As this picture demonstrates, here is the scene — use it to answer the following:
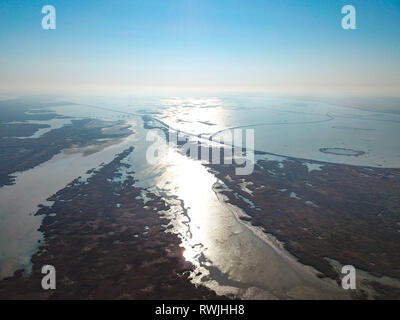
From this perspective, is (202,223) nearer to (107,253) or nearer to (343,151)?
(107,253)

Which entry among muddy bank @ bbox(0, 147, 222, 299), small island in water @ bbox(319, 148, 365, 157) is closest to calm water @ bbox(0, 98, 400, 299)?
muddy bank @ bbox(0, 147, 222, 299)

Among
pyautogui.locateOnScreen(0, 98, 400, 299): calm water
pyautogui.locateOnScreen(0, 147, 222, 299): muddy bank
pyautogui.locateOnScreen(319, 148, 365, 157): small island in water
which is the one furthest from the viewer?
pyautogui.locateOnScreen(319, 148, 365, 157): small island in water

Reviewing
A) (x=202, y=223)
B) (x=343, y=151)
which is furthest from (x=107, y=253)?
(x=343, y=151)

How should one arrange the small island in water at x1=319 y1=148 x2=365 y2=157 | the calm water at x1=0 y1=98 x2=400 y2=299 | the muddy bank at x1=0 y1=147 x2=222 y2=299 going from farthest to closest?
the small island in water at x1=319 y1=148 x2=365 y2=157
the calm water at x1=0 y1=98 x2=400 y2=299
the muddy bank at x1=0 y1=147 x2=222 y2=299

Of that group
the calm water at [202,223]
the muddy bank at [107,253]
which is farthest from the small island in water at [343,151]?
the muddy bank at [107,253]

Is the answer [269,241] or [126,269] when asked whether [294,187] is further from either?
[126,269]

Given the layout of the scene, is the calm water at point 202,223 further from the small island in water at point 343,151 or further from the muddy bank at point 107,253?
the small island in water at point 343,151

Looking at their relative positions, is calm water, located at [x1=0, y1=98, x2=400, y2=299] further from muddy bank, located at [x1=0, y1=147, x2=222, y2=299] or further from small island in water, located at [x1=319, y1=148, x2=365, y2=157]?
small island in water, located at [x1=319, y1=148, x2=365, y2=157]

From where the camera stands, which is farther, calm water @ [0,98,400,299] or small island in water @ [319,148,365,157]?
small island in water @ [319,148,365,157]

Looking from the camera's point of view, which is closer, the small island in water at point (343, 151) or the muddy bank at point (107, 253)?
the muddy bank at point (107, 253)

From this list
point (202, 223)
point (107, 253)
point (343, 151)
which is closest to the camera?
point (107, 253)
